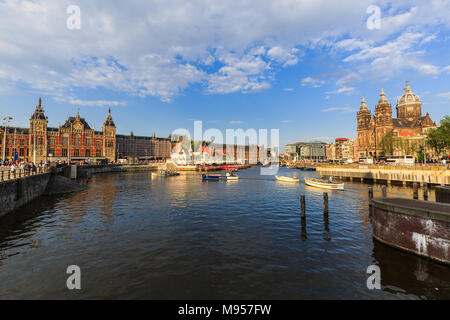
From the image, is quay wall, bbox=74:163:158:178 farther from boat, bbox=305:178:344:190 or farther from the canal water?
boat, bbox=305:178:344:190

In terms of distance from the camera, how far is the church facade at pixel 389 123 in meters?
141

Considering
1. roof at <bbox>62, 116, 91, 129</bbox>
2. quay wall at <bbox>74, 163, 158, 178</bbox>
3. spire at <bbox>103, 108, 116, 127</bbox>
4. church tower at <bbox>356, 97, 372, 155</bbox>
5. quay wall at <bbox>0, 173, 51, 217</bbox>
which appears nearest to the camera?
quay wall at <bbox>0, 173, 51, 217</bbox>

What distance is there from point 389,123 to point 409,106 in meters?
35.2

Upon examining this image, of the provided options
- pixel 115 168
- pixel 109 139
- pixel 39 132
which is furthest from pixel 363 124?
pixel 39 132

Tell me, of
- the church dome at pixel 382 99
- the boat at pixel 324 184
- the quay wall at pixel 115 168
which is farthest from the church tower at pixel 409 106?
the quay wall at pixel 115 168

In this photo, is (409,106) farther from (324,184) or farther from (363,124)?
(324,184)

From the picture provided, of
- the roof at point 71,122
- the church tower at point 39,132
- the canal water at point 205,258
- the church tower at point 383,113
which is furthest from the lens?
the church tower at point 383,113

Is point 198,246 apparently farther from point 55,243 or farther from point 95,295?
point 55,243

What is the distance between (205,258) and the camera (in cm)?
1400

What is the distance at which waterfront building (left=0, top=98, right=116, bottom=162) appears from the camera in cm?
11244

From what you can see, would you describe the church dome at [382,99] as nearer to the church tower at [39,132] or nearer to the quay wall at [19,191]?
the quay wall at [19,191]

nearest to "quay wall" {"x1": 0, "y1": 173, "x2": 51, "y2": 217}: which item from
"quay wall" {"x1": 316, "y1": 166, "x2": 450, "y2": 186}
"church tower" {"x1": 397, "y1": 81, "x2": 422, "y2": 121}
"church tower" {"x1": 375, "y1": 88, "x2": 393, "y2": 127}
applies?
"quay wall" {"x1": 316, "y1": 166, "x2": 450, "y2": 186}

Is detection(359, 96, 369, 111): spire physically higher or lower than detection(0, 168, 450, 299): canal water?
higher

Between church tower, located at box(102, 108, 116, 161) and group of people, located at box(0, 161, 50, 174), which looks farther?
church tower, located at box(102, 108, 116, 161)
